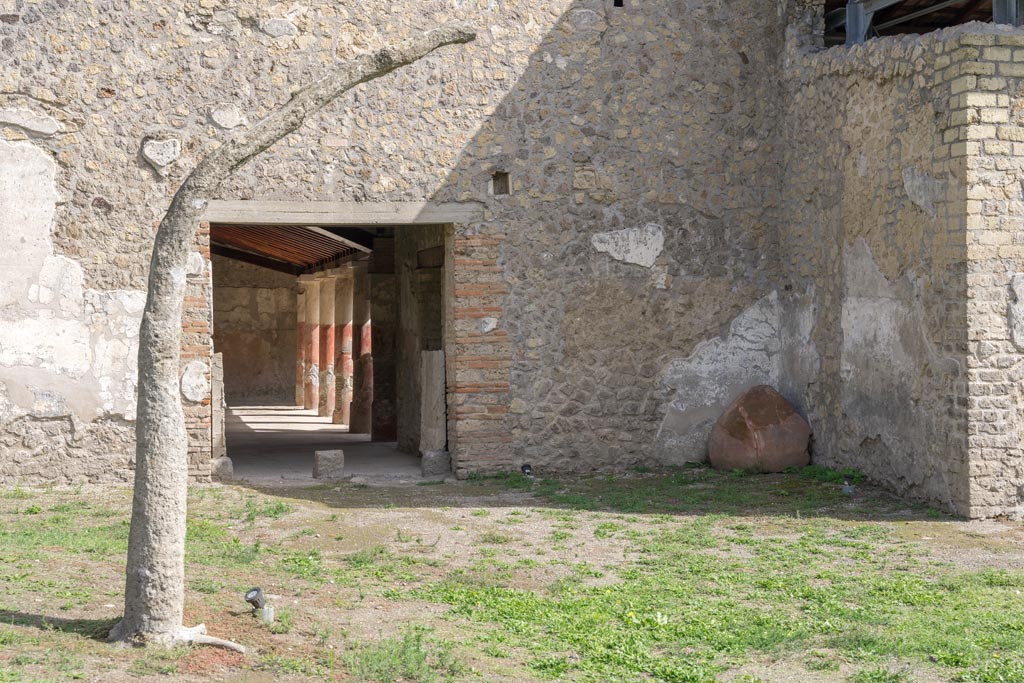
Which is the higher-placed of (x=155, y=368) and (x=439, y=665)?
(x=155, y=368)

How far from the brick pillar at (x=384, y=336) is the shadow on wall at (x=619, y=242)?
368cm

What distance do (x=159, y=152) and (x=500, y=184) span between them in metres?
2.67

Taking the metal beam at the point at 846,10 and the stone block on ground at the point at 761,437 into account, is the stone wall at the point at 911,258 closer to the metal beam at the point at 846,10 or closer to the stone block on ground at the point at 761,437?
the stone block on ground at the point at 761,437

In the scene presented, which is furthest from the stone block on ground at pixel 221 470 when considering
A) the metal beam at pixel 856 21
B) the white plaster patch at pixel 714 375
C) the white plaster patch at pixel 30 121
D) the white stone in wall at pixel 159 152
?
the metal beam at pixel 856 21

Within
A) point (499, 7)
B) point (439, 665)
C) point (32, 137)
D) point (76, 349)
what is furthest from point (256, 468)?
point (439, 665)

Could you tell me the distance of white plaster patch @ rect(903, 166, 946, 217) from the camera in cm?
764

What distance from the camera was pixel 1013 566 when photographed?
247 inches

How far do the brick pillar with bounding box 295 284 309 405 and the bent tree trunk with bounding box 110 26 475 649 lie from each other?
55.3ft

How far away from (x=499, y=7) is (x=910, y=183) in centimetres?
355

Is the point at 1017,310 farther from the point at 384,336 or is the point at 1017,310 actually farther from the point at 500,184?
the point at 384,336

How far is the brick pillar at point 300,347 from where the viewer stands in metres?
21.5

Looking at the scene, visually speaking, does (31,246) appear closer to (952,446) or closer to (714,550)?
Answer: (714,550)

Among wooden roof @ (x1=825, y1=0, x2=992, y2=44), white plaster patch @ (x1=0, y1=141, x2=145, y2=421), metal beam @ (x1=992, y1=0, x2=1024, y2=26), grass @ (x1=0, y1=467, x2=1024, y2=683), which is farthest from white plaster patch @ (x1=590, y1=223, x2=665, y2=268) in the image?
white plaster patch @ (x1=0, y1=141, x2=145, y2=421)

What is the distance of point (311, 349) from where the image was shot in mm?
21234
